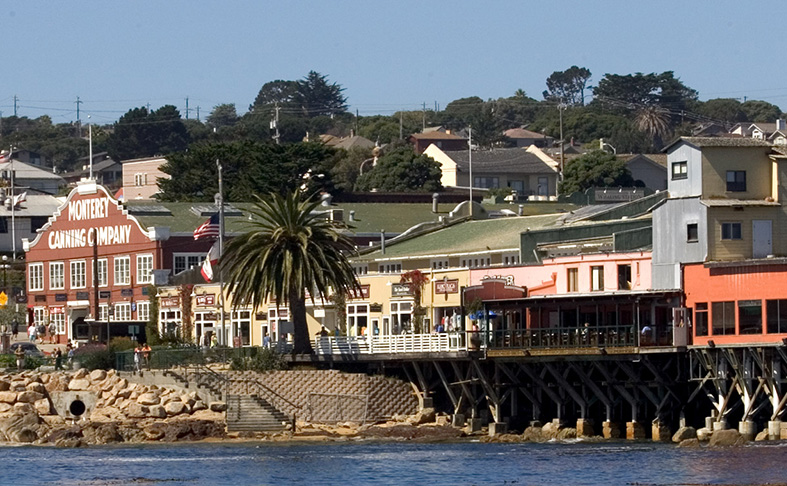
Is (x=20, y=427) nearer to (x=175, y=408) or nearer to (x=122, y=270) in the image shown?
(x=175, y=408)

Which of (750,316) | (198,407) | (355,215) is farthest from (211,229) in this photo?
(750,316)

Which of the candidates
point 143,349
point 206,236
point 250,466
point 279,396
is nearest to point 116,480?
point 250,466

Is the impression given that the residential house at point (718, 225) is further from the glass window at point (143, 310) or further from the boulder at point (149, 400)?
the glass window at point (143, 310)

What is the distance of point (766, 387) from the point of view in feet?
202

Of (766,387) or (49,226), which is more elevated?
(49,226)

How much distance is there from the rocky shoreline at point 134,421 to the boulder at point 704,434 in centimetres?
484

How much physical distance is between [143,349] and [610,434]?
2415 centimetres

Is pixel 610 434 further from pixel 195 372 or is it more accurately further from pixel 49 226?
pixel 49 226

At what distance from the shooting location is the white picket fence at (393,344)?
7227 cm

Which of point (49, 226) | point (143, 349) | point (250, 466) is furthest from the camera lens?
point (49, 226)

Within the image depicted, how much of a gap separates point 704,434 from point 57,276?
58.5 metres

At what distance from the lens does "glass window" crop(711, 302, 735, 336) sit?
62938mm

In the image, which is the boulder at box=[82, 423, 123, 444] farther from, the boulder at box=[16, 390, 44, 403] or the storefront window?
the storefront window

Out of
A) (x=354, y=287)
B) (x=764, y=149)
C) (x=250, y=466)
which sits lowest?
(x=250, y=466)
